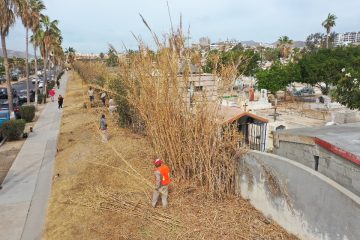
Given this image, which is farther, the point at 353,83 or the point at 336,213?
the point at 353,83

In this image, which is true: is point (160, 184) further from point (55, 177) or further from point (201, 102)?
point (55, 177)

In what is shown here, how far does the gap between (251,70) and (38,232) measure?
33611 millimetres

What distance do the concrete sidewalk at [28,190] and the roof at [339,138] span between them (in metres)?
5.67

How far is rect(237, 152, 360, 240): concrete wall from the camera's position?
483cm

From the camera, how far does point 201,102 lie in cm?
681

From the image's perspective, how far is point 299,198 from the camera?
576 cm

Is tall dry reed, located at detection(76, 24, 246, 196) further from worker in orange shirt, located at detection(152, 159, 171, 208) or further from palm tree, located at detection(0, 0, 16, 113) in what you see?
palm tree, located at detection(0, 0, 16, 113)

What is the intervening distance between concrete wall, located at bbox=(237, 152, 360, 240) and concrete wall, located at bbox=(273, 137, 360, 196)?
0.34 meters

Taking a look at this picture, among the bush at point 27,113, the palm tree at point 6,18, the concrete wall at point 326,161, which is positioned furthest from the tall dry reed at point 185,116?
the palm tree at point 6,18

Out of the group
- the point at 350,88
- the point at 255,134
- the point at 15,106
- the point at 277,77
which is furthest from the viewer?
the point at 277,77

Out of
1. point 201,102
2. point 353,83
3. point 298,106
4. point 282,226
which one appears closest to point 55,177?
point 201,102

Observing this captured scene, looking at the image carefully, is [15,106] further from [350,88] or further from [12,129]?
[350,88]

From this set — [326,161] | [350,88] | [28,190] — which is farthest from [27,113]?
[326,161]

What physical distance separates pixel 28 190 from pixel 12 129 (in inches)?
266
